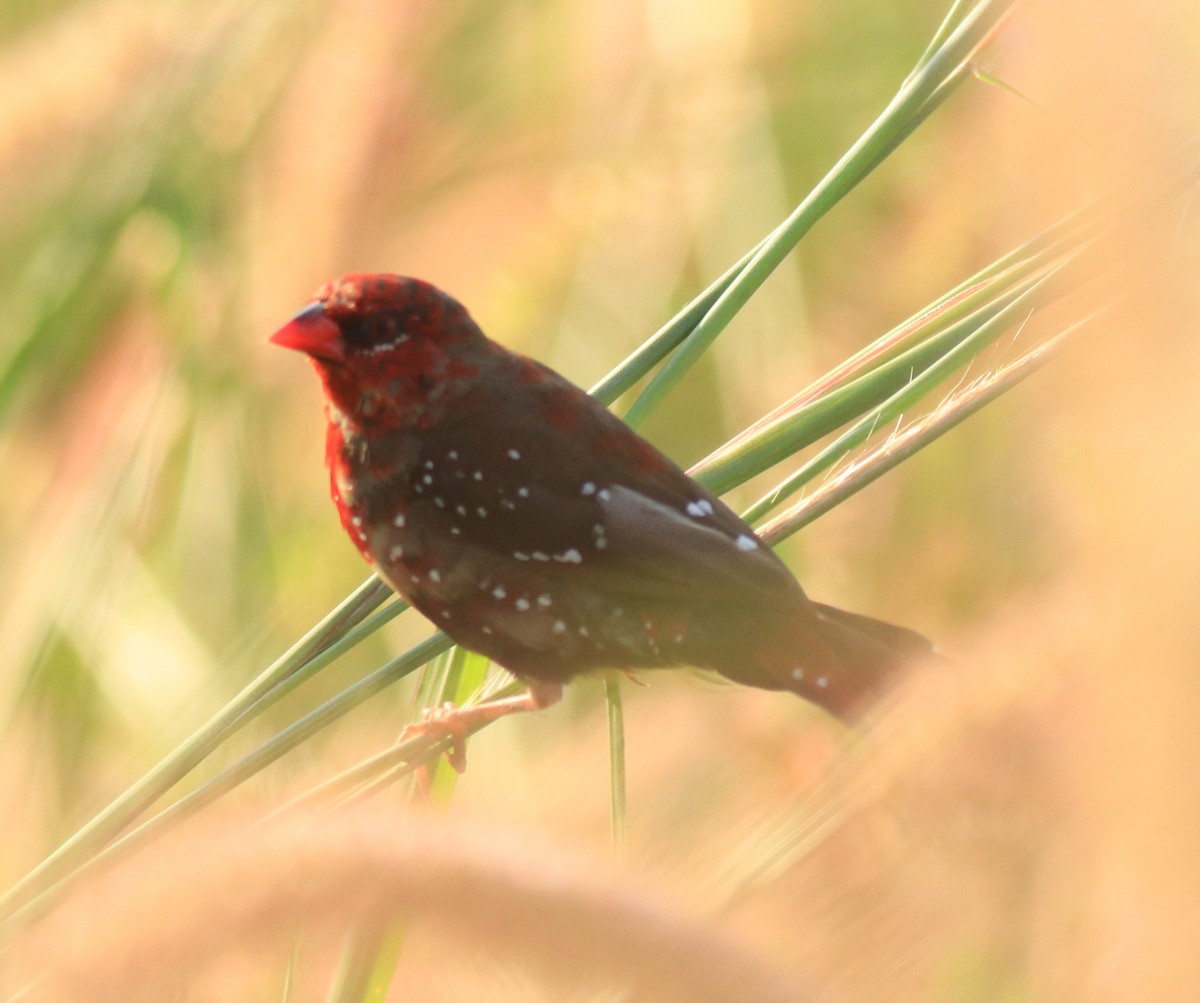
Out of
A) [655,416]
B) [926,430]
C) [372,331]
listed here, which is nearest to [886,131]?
[926,430]

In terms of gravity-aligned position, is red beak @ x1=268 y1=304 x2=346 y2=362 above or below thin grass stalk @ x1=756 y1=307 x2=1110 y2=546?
above

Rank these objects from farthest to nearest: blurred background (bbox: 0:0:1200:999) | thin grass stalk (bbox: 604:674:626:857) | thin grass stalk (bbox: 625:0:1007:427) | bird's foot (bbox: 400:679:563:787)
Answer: bird's foot (bbox: 400:679:563:787) < thin grass stalk (bbox: 625:0:1007:427) < thin grass stalk (bbox: 604:674:626:857) < blurred background (bbox: 0:0:1200:999)

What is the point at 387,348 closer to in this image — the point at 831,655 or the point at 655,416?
the point at 655,416

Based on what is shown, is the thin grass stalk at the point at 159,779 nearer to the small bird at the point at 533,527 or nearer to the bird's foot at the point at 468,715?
the bird's foot at the point at 468,715

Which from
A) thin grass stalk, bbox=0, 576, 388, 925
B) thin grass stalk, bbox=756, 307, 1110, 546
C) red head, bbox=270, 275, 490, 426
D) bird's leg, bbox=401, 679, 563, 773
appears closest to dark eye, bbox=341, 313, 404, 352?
red head, bbox=270, 275, 490, 426

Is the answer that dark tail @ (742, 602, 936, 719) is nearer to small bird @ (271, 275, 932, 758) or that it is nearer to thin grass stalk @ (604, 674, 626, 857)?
small bird @ (271, 275, 932, 758)

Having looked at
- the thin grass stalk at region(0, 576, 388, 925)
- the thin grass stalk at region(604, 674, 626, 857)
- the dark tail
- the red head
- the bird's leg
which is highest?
the red head
